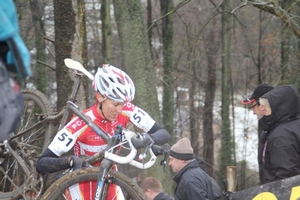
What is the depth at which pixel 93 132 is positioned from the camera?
4.68 meters

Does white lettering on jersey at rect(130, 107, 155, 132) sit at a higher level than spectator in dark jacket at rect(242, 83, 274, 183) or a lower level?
higher

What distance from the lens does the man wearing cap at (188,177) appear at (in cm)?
544

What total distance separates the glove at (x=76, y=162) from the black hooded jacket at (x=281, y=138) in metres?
1.90

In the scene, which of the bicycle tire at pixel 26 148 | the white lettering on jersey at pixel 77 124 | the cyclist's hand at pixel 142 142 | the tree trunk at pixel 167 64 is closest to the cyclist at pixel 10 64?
the cyclist's hand at pixel 142 142

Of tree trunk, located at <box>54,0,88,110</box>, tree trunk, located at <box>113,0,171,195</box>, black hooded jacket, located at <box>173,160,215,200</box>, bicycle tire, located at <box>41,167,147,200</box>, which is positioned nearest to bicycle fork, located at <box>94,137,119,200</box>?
bicycle tire, located at <box>41,167,147,200</box>

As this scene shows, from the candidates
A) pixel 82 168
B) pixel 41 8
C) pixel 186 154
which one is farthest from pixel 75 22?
pixel 41 8

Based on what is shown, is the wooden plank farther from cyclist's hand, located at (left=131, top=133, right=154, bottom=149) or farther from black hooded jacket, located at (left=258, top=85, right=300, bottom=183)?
cyclist's hand, located at (left=131, top=133, right=154, bottom=149)

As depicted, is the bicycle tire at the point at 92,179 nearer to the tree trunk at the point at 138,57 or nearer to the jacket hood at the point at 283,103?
the jacket hood at the point at 283,103

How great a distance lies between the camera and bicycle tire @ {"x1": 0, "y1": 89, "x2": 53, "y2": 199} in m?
5.86

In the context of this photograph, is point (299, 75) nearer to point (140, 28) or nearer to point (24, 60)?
point (140, 28)

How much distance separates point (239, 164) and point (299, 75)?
9791 mm

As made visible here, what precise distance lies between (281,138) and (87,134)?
72.7 inches

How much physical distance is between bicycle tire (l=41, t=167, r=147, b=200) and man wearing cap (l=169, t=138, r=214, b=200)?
1.13m

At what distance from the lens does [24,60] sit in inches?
89.0
